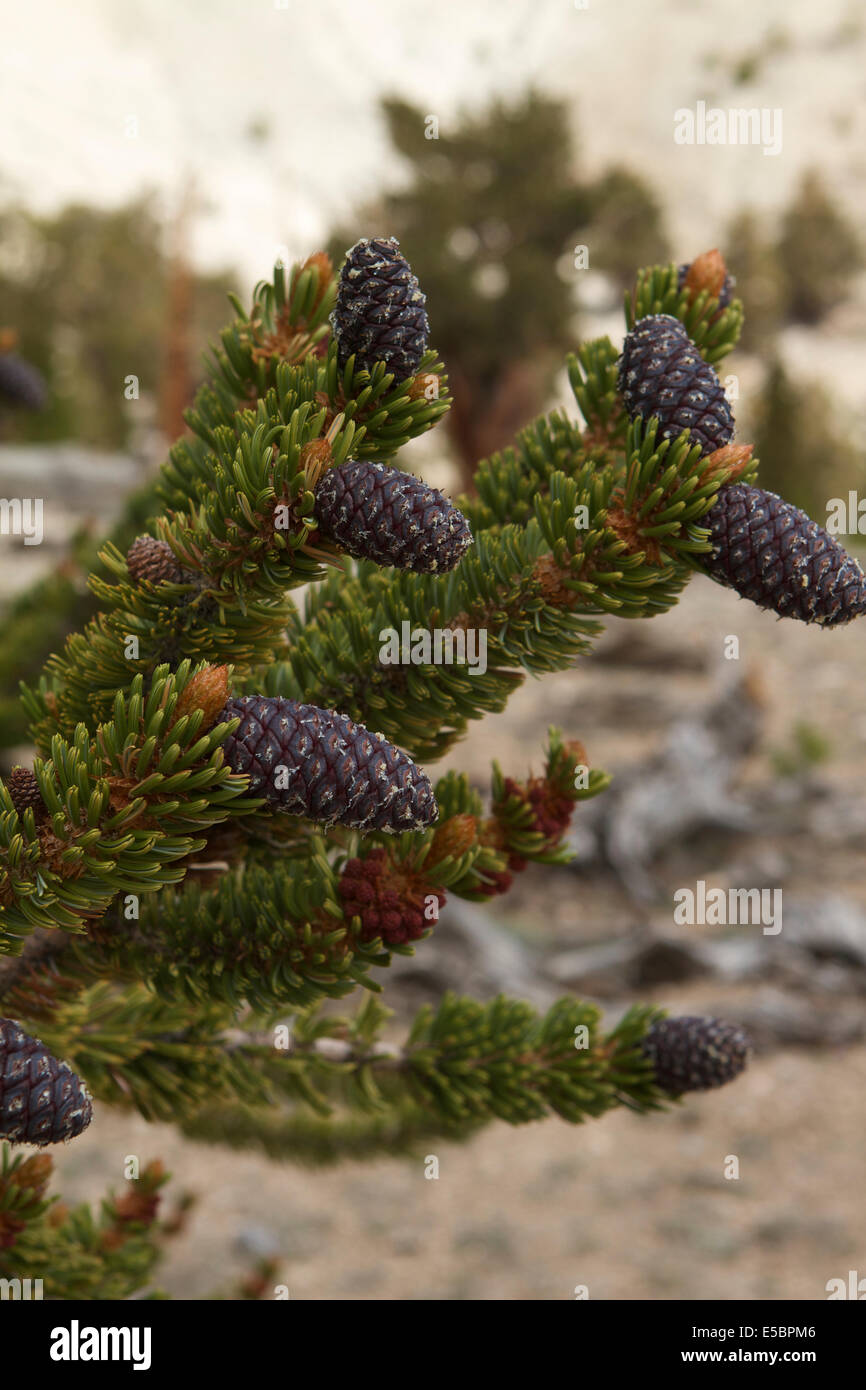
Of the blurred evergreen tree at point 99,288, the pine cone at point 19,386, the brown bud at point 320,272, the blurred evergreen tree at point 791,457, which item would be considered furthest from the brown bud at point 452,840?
the blurred evergreen tree at point 99,288

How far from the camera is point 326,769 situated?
91cm

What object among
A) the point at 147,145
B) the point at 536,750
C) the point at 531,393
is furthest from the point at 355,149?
the point at 536,750

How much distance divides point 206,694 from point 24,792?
0.79 feet

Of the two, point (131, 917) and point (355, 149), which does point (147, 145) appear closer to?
point (355, 149)

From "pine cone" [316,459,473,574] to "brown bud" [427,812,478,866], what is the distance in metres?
0.34

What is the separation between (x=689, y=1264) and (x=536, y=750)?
605 cm

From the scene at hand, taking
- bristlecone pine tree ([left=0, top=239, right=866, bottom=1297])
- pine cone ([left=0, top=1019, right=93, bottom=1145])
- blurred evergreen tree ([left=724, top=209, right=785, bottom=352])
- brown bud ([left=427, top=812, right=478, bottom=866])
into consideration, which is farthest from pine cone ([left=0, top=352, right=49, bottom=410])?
blurred evergreen tree ([left=724, top=209, right=785, bottom=352])

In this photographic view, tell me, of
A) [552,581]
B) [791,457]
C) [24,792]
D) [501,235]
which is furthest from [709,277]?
[501,235]

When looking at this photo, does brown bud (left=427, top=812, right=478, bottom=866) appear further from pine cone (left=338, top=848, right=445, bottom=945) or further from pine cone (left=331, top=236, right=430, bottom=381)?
pine cone (left=331, top=236, right=430, bottom=381)

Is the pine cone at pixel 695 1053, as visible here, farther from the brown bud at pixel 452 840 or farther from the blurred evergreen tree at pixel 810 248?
the blurred evergreen tree at pixel 810 248

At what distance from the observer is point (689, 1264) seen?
13.0 ft

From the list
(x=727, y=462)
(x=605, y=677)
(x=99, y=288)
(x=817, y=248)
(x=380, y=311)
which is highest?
(x=817, y=248)

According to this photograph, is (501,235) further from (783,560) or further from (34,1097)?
(34,1097)

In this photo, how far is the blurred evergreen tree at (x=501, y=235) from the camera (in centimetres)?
2242
